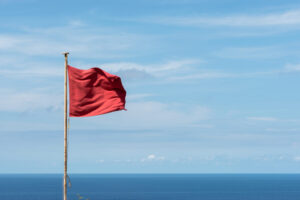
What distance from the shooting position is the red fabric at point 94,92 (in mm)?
24169

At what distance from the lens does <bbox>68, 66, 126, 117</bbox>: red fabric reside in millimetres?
24169

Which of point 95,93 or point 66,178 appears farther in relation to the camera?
point 95,93

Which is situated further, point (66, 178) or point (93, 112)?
point (93, 112)

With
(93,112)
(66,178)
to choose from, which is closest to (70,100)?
(93,112)

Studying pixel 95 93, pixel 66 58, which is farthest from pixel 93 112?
pixel 66 58

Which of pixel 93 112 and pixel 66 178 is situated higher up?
pixel 93 112

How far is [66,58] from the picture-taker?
24094 millimetres

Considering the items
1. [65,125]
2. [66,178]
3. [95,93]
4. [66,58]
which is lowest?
[66,178]

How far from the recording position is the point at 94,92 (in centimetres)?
2466

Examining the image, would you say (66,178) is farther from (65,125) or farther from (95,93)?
(95,93)

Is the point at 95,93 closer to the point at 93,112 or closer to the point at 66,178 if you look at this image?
the point at 93,112

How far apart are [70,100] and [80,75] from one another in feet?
4.33

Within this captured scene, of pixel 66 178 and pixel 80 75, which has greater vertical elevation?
pixel 80 75

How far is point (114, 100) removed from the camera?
24.6 metres
